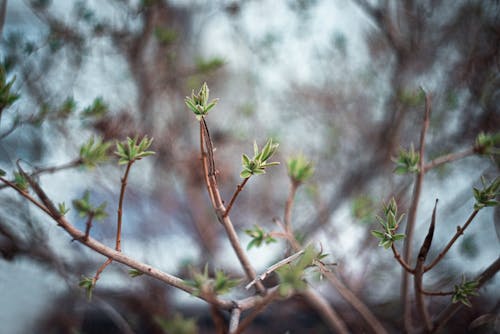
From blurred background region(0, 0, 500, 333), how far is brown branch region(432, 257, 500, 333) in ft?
0.29

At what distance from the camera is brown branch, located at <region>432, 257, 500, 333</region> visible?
0.49 meters

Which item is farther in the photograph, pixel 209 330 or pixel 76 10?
pixel 209 330

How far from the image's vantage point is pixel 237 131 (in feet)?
4.04

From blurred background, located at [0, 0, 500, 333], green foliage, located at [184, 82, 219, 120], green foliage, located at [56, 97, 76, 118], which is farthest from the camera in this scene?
blurred background, located at [0, 0, 500, 333]

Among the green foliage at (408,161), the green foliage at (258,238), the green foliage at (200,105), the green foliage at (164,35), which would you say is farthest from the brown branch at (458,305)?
the green foliage at (164,35)

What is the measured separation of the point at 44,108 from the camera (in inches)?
25.0

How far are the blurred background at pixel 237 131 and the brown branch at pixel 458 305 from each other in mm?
87

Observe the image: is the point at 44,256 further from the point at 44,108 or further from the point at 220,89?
the point at 220,89

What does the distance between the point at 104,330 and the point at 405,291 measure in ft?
2.44

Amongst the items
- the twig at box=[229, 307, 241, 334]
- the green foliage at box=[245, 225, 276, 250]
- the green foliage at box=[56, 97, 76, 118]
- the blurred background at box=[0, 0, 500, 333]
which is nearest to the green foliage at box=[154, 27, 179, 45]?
the blurred background at box=[0, 0, 500, 333]

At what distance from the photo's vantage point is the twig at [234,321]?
0.38 m

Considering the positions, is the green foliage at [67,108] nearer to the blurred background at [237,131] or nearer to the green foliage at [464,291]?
the blurred background at [237,131]

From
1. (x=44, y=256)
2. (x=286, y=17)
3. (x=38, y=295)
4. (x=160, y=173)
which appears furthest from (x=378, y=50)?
(x=38, y=295)

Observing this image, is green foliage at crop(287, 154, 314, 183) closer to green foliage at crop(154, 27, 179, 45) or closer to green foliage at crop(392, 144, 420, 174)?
green foliage at crop(392, 144, 420, 174)
